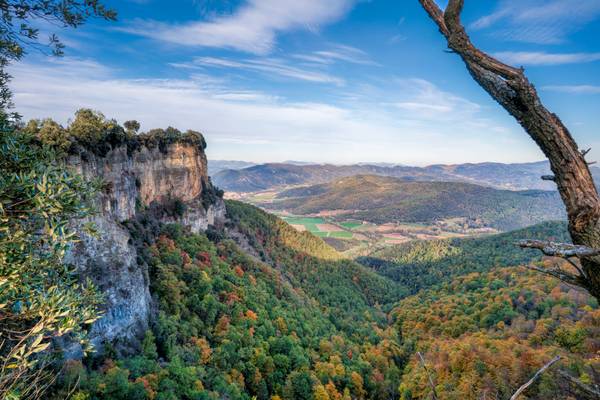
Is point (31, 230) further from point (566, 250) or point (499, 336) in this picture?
point (499, 336)

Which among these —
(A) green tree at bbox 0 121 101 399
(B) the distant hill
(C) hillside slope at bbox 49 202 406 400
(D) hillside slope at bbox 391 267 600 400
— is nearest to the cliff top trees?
(A) green tree at bbox 0 121 101 399

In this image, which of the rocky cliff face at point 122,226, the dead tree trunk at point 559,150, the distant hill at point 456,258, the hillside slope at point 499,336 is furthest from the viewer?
the distant hill at point 456,258

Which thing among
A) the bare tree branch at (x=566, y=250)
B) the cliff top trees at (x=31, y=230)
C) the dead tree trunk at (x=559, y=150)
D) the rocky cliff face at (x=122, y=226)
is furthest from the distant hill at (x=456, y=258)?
the cliff top trees at (x=31, y=230)

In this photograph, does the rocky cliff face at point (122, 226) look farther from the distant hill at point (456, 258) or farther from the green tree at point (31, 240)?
the distant hill at point (456, 258)

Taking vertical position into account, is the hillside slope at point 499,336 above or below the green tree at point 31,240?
below

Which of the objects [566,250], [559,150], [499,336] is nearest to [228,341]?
[499,336]
